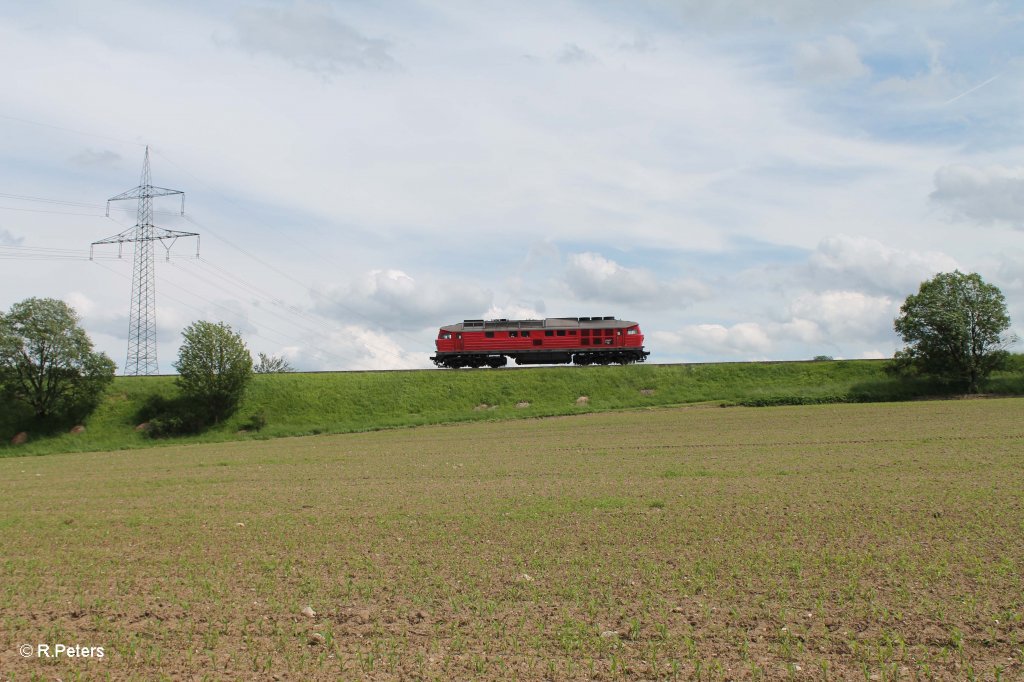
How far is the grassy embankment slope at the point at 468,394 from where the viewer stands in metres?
52.9

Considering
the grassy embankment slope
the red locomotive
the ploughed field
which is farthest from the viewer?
the red locomotive

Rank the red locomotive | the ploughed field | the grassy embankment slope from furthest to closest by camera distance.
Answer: the red locomotive
the grassy embankment slope
the ploughed field

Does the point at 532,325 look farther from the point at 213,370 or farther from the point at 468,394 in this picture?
the point at 213,370

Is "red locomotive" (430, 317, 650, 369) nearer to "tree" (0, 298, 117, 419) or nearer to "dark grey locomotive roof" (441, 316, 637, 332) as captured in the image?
"dark grey locomotive roof" (441, 316, 637, 332)

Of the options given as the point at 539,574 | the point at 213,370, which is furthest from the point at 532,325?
the point at 539,574

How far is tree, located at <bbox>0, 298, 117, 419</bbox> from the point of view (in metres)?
53.4

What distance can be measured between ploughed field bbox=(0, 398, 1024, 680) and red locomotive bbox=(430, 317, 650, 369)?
39.3 m

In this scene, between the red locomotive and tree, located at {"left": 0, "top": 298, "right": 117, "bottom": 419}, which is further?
the red locomotive

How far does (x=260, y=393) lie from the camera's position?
2330 inches

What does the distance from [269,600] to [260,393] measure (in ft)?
166

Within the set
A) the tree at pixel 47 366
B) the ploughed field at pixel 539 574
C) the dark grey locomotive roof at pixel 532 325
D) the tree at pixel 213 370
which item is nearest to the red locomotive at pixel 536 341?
the dark grey locomotive roof at pixel 532 325

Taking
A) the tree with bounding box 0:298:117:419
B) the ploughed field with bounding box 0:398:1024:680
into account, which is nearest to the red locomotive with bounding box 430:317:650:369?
the tree with bounding box 0:298:117:419

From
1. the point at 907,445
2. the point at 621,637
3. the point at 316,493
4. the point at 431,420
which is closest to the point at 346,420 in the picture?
the point at 431,420

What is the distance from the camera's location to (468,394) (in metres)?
58.5
